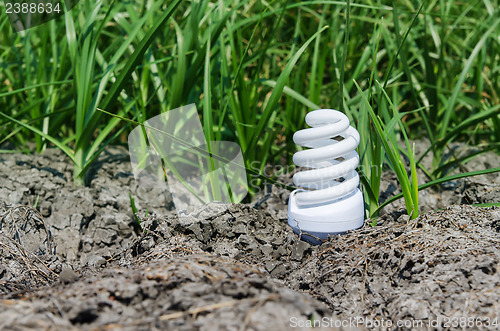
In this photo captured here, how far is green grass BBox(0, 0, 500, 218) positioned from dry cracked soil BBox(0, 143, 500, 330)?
0.16 m

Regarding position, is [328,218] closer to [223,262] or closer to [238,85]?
[223,262]

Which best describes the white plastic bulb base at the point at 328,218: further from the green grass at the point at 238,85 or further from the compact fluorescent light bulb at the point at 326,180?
the green grass at the point at 238,85

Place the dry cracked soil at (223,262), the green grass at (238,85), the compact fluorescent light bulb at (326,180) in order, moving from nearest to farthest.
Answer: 1. the dry cracked soil at (223,262)
2. the compact fluorescent light bulb at (326,180)
3. the green grass at (238,85)

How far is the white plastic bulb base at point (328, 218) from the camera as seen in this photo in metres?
1.56

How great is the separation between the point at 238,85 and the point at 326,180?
0.67 metres

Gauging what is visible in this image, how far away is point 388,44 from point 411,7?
712 millimetres

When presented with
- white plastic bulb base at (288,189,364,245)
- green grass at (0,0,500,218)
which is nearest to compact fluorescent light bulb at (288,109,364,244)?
white plastic bulb base at (288,189,364,245)

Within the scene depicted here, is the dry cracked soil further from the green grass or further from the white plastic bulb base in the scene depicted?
the green grass

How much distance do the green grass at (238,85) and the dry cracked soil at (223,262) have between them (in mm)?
156

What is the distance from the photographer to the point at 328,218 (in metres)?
1.56

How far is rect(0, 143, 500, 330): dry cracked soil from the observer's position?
3.30ft

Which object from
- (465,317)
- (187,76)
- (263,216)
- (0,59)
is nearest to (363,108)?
(263,216)

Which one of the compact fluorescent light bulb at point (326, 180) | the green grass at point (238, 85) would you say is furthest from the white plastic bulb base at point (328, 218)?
the green grass at point (238, 85)

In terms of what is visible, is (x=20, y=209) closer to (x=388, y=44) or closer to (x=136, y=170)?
(x=136, y=170)
